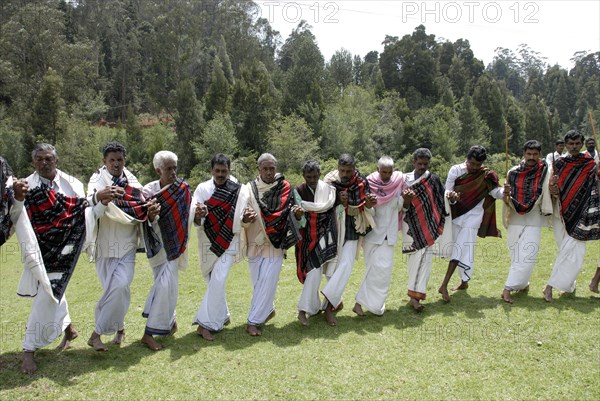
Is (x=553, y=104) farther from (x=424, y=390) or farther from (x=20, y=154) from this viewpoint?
(x=424, y=390)

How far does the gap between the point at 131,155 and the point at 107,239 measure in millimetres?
34807

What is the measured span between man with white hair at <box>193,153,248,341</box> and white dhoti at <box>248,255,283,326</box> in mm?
305

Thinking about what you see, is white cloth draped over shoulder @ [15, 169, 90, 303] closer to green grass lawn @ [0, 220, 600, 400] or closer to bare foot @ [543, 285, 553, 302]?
green grass lawn @ [0, 220, 600, 400]

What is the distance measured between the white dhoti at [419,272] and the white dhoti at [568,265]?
1.72m

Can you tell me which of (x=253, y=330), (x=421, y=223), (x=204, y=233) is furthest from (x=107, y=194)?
(x=421, y=223)

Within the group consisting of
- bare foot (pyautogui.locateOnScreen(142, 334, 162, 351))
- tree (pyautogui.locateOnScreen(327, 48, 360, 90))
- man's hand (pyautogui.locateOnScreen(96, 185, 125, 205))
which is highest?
tree (pyautogui.locateOnScreen(327, 48, 360, 90))

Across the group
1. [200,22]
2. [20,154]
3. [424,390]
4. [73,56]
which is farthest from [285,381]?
[200,22]

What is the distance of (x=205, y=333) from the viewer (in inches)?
214

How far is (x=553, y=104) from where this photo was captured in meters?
64.6

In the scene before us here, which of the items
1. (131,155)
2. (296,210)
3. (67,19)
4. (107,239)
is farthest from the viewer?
(67,19)

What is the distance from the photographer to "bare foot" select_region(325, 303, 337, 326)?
19.2ft

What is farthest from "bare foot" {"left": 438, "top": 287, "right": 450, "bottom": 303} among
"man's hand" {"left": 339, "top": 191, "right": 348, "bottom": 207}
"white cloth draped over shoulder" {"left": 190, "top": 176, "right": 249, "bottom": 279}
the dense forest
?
the dense forest

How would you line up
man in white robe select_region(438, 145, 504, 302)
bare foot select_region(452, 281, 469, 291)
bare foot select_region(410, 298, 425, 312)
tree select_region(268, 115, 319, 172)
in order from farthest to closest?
A: tree select_region(268, 115, 319, 172) → bare foot select_region(452, 281, 469, 291) → man in white robe select_region(438, 145, 504, 302) → bare foot select_region(410, 298, 425, 312)

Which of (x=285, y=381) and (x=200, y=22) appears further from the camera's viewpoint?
(x=200, y=22)
